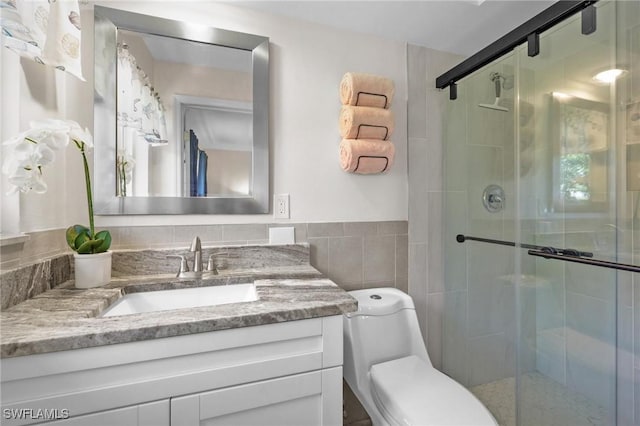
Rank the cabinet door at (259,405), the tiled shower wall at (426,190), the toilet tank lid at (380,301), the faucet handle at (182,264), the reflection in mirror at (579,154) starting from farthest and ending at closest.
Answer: the tiled shower wall at (426,190), the toilet tank lid at (380,301), the faucet handle at (182,264), the reflection in mirror at (579,154), the cabinet door at (259,405)

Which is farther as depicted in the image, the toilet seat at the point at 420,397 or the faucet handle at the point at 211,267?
the faucet handle at the point at 211,267

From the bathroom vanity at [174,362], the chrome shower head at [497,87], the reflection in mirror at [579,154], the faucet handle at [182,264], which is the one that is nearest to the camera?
the bathroom vanity at [174,362]

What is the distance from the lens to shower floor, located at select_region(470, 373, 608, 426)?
3.80 ft

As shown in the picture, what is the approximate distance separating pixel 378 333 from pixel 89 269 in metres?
1.15

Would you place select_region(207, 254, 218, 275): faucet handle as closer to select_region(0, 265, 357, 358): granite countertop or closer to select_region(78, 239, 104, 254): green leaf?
select_region(0, 265, 357, 358): granite countertop

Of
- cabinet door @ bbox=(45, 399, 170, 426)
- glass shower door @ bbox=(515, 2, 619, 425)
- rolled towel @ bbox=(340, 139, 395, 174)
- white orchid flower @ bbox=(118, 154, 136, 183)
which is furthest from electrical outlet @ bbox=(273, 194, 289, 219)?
glass shower door @ bbox=(515, 2, 619, 425)

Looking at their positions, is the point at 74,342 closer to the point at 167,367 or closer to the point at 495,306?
the point at 167,367

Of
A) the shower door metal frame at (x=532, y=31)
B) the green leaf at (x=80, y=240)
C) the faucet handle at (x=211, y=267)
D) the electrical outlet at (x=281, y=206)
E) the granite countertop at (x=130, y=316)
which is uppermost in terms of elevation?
the shower door metal frame at (x=532, y=31)

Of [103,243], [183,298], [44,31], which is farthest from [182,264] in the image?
[44,31]

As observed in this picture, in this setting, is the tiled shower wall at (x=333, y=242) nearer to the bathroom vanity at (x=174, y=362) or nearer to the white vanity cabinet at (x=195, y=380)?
the bathroom vanity at (x=174, y=362)

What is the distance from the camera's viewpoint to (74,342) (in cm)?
Answer: 64

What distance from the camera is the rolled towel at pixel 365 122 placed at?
1.37m

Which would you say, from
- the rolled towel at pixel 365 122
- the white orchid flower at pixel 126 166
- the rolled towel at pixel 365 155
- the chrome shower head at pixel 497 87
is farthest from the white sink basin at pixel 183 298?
the chrome shower head at pixel 497 87

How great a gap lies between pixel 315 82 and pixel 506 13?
0.98 metres
